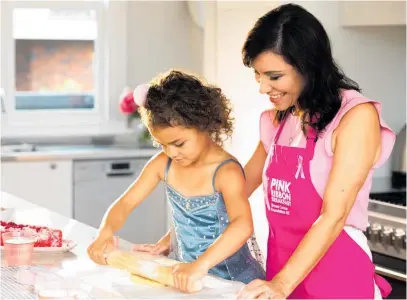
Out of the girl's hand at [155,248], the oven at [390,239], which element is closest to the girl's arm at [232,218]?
the girl's hand at [155,248]

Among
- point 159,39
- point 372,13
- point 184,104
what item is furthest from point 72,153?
point 184,104

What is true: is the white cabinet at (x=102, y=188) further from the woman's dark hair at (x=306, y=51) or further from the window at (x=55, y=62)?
the woman's dark hair at (x=306, y=51)

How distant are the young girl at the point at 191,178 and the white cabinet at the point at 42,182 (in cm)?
287

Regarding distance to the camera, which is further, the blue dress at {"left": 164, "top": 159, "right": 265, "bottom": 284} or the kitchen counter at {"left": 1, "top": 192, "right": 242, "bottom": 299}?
the blue dress at {"left": 164, "top": 159, "right": 265, "bottom": 284}

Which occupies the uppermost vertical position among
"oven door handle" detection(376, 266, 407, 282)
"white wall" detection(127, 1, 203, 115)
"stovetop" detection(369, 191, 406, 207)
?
"white wall" detection(127, 1, 203, 115)

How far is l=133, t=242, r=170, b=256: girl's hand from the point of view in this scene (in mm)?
2340

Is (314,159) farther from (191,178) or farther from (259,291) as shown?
(259,291)

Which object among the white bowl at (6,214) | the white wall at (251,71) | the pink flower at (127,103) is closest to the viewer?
the white bowl at (6,214)

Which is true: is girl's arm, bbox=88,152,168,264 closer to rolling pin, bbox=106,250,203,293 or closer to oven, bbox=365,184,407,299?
rolling pin, bbox=106,250,203,293

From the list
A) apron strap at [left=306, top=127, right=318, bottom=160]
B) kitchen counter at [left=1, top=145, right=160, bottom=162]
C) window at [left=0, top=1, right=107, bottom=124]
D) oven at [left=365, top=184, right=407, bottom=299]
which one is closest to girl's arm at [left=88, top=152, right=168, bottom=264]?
apron strap at [left=306, top=127, right=318, bottom=160]

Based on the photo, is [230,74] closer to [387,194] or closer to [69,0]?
[387,194]

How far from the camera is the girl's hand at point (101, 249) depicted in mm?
2126

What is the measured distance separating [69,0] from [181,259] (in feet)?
12.1

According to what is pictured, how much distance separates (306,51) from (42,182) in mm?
3383
